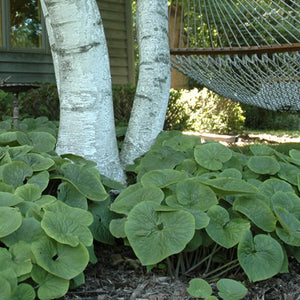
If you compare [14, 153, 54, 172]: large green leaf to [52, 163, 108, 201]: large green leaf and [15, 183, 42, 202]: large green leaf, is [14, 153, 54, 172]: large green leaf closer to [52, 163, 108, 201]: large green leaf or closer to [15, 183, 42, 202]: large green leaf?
[52, 163, 108, 201]: large green leaf

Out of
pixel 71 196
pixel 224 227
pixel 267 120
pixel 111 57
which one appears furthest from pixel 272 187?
pixel 267 120

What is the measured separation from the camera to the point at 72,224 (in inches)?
48.6

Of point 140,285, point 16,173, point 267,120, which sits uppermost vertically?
point 16,173

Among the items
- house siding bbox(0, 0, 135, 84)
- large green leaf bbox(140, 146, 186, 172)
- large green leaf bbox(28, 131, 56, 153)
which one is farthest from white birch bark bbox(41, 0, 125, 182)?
house siding bbox(0, 0, 135, 84)

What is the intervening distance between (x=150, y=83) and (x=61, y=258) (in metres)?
1.54

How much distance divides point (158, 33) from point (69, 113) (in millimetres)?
798

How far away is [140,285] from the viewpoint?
1329 millimetres

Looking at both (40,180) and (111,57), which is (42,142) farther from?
(111,57)

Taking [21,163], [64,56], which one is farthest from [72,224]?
[64,56]

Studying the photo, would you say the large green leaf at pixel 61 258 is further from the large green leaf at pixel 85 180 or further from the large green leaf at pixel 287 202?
the large green leaf at pixel 287 202

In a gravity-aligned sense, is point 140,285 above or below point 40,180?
below

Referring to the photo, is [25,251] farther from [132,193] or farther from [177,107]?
[177,107]

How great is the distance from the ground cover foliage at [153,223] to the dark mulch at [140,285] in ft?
0.17

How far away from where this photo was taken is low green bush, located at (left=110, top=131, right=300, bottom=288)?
123 cm
